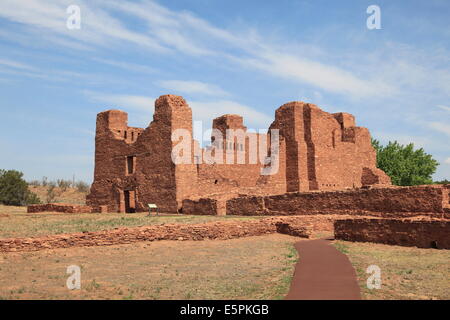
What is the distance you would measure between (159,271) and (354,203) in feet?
39.3

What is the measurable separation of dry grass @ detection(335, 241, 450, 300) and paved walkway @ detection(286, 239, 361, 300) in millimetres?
249

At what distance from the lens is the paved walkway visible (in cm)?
675

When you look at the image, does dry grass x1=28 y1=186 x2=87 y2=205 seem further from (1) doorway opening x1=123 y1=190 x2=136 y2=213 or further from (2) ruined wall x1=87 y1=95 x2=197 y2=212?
(1) doorway opening x1=123 y1=190 x2=136 y2=213

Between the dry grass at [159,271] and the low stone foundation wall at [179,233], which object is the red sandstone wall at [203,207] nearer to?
the low stone foundation wall at [179,233]

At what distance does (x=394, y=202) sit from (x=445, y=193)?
193 centimetres

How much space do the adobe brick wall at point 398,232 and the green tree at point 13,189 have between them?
4065 centimetres

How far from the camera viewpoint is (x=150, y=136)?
85.6 feet

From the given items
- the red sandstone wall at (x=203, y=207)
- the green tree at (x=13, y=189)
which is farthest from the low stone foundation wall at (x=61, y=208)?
the green tree at (x=13, y=189)

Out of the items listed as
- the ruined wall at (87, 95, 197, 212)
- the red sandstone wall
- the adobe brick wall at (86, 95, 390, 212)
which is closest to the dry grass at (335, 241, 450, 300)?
the red sandstone wall

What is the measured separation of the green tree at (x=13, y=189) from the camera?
4594cm

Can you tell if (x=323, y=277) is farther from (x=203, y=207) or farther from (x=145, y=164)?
(x=145, y=164)
